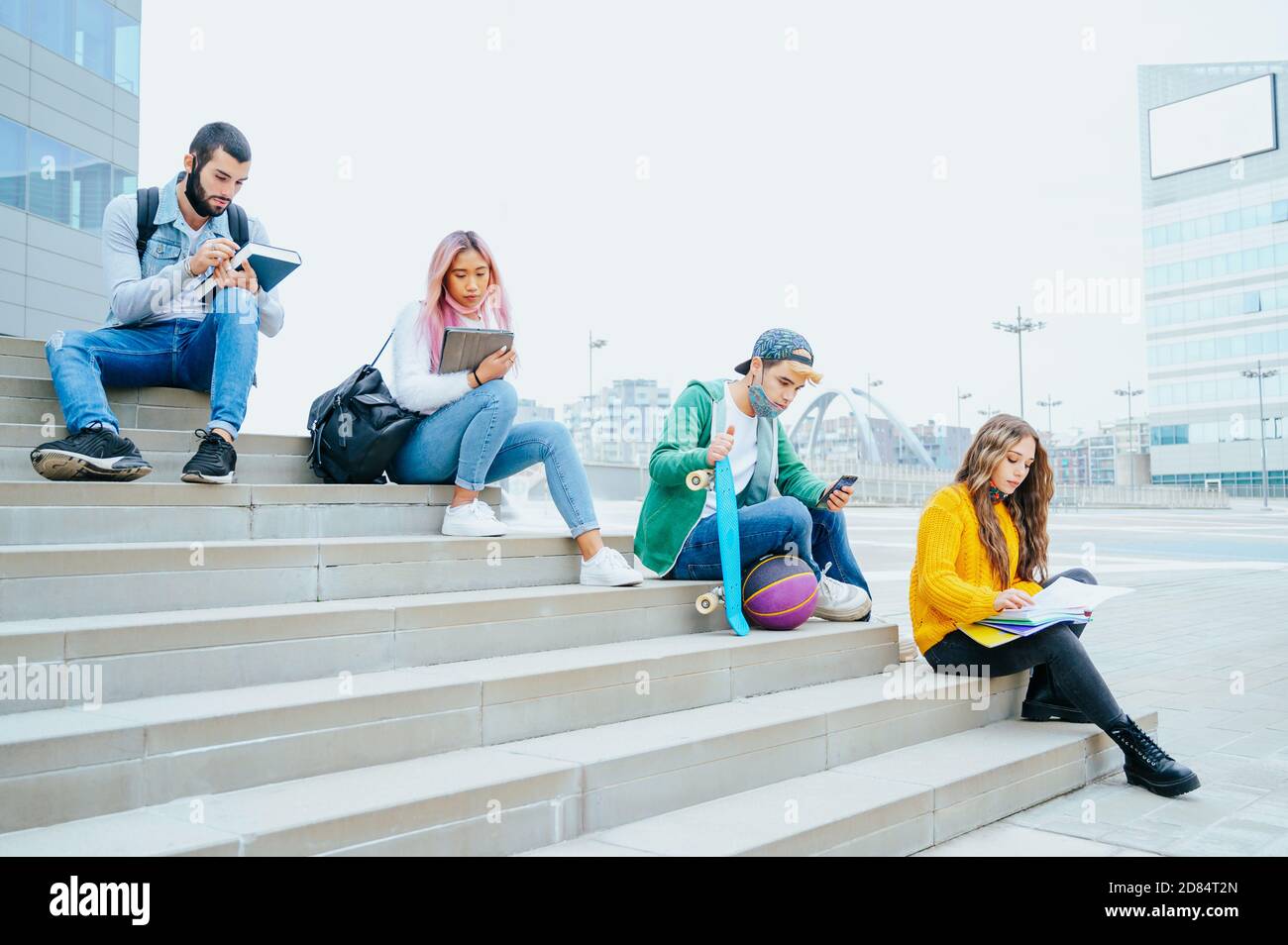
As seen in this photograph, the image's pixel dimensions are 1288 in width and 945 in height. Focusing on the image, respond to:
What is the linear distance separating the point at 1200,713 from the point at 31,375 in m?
5.81

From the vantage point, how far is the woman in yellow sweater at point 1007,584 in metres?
3.66

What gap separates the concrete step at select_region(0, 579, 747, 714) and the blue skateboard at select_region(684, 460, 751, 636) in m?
0.22

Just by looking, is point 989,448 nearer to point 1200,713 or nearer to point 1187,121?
point 1200,713

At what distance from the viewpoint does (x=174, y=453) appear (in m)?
4.24

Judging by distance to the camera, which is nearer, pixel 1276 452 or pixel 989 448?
pixel 989 448

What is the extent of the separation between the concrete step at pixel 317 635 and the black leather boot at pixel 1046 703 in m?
1.48

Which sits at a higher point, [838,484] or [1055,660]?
[838,484]

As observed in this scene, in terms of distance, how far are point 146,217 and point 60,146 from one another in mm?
21013

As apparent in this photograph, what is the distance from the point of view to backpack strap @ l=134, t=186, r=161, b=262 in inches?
166

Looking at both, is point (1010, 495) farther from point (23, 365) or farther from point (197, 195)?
point (23, 365)

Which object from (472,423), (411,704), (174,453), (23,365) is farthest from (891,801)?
(23,365)

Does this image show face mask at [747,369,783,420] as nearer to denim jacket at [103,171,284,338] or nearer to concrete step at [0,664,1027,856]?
concrete step at [0,664,1027,856]

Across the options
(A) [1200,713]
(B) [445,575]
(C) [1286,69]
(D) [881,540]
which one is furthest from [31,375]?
(C) [1286,69]

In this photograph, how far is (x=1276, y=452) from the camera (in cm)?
6275
